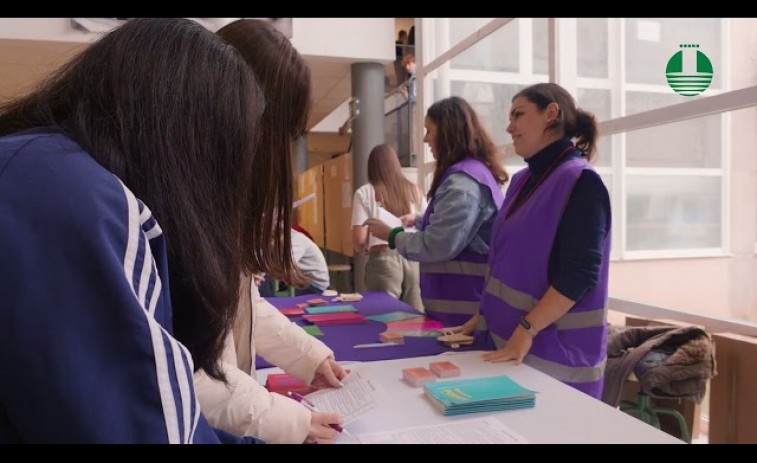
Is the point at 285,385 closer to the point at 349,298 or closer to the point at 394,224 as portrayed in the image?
the point at 349,298

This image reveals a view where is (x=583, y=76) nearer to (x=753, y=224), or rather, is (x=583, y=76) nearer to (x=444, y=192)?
(x=753, y=224)

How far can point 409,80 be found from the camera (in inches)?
220

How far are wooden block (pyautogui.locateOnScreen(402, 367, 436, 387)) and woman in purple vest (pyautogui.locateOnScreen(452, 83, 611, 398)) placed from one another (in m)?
0.24

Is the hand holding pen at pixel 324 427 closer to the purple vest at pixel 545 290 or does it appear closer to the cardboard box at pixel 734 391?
the purple vest at pixel 545 290

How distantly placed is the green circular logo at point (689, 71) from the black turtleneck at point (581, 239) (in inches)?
48.0

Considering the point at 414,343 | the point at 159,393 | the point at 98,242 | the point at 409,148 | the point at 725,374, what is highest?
the point at 409,148

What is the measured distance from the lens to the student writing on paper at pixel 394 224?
326cm

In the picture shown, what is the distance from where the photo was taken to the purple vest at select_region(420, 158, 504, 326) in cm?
210

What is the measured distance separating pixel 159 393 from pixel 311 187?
7019mm

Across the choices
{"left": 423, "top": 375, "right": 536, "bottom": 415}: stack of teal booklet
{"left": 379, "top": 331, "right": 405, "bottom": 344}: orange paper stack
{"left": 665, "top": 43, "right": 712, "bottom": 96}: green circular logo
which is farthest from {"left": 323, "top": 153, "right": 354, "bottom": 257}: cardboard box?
{"left": 423, "top": 375, "right": 536, "bottom": 415}: stack of teal booklet

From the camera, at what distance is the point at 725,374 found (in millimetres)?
2014

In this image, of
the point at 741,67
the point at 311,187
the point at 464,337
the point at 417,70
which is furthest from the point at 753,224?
the point at 311,187

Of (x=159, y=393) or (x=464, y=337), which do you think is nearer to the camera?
(x=159, y=393)

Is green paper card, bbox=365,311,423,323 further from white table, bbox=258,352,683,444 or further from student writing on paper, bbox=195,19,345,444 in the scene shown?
student writing on paper, bbox=195,19,345,444
